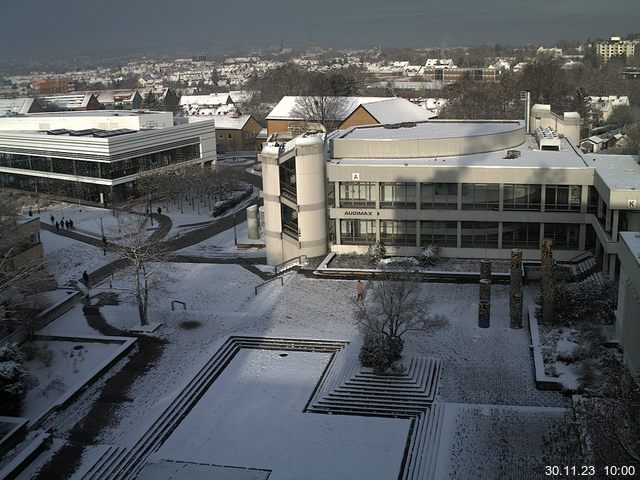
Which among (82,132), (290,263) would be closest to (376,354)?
(290,263)

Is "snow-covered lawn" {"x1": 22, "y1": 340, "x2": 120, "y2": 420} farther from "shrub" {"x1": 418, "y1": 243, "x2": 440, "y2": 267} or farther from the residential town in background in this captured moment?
"shrub" {"x1": 418, "y1": 243, "x2": 440, "y2": 267}

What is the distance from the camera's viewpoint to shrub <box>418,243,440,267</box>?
3812 centimetres

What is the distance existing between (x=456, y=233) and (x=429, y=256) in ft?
7.61

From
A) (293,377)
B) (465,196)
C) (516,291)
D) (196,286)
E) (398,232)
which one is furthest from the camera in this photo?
(398,232)

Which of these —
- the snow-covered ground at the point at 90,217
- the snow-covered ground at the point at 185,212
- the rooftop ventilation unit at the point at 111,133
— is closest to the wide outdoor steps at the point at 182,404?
the snow-covered ground at the point at 185,212

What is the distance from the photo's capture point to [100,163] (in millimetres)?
60312

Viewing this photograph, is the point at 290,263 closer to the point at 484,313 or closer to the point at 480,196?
the point at 480,196

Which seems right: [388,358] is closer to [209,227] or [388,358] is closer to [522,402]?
[522,402]

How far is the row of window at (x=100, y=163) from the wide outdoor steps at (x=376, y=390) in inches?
1539

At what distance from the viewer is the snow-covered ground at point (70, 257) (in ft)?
135

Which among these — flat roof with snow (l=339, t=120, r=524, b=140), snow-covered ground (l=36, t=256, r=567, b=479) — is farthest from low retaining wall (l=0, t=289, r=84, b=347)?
flat roof with snow (l=339, t=120, r=524, b=140)

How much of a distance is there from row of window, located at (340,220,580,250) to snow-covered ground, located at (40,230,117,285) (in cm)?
1523

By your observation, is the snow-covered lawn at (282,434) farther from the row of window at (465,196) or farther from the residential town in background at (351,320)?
the row of window at (465,196)

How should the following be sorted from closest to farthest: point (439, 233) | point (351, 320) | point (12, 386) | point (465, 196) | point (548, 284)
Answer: point (12, 386), point (548, 284), point (351, 320), point (465, 196), point (439, 233)
